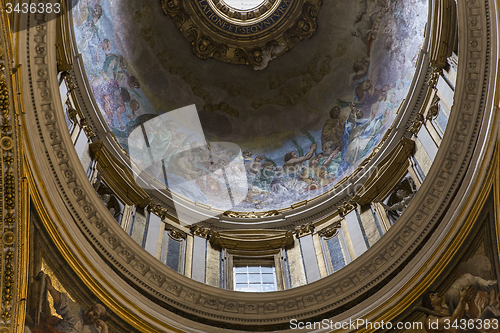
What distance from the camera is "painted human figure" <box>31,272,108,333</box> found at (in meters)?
8.73

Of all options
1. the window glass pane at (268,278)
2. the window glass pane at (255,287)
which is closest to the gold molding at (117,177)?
the window glass pane at (255,287)

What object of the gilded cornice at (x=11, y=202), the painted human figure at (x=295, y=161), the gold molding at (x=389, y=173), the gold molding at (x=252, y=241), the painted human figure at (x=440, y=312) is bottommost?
the painted human figure at (x=440, y=312)

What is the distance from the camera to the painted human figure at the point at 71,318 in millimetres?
8734

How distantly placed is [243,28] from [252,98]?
10.2ft

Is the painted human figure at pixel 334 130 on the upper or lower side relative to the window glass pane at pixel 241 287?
upper

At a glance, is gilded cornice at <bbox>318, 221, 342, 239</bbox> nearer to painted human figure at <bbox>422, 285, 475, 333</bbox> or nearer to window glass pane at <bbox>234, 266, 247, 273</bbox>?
window glass pane at <bbox>234, 266, 247, 273</bbox>

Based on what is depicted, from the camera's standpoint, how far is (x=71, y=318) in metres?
9.05

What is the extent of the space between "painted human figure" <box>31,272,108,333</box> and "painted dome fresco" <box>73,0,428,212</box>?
6.60 metres

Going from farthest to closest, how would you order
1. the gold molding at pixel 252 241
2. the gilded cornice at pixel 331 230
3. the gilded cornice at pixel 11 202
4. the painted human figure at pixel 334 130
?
the painted human figure at pixel 334 130, the gold molding at pixel 252 241, the gilded cornice at pixel 331 230, the gilded cornice at pixel 11 202

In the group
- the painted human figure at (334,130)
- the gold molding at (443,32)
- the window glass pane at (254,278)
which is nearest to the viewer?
the gold molding at (443,32)

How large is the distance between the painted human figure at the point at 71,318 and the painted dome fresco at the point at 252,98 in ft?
21.6

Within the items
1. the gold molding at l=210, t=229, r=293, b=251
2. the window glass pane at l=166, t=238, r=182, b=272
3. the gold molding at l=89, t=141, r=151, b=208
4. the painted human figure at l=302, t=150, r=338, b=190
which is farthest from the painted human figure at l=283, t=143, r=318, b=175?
the gold molding at l=89, t=141, r=151, b=208

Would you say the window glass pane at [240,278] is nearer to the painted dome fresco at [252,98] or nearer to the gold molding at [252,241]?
the gold molding at [252,241]

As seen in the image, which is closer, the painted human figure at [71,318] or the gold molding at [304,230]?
the painted human figure at [71,318]
